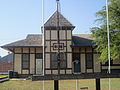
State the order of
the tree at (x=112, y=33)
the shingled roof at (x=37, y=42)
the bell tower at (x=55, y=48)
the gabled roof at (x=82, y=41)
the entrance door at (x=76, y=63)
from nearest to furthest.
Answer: the tree at (x=112, y=33), the bell tower at (x=55, y=48), the shingled roof at (x=37, y=42), the gabled roof at (x=82, y=41), the entrance door at (x=76, y=63)

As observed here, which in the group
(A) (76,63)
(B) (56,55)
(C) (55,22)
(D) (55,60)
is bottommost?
(A) (76,63)

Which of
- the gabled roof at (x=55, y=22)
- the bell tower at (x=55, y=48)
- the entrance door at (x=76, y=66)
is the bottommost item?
the entrance door at (x=76, y=66)

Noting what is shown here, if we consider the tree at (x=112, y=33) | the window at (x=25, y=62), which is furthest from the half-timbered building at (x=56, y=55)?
the tree at (x=112, y=33)

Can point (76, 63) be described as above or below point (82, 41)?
below

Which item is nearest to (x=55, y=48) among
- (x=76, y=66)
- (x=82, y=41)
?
(x=76, y=66)

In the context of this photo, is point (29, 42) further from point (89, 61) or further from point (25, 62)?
point (89, 61)

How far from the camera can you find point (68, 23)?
2516 cm

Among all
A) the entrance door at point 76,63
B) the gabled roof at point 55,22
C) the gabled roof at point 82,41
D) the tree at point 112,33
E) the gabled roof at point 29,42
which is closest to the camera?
the tree at point 112,33

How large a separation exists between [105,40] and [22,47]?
9339 mm

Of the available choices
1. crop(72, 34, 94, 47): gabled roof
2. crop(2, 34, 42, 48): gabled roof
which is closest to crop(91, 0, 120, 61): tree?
crop(72, 34, 94, 47): gabled roof

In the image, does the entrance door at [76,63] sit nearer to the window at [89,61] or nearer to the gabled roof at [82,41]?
the window at [89,61]

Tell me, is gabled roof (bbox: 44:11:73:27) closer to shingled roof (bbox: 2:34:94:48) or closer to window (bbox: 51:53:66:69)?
shingled roof (bbox: 2:34:94:48)

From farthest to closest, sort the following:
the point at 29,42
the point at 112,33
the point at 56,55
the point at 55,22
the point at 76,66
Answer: the point at 29,42 < the point at 76,66 < the point at 55,22 < the point at 56,55 < the point at 112,33

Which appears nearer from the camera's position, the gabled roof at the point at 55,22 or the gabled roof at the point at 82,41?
the gabled roof at the point at 55,22
